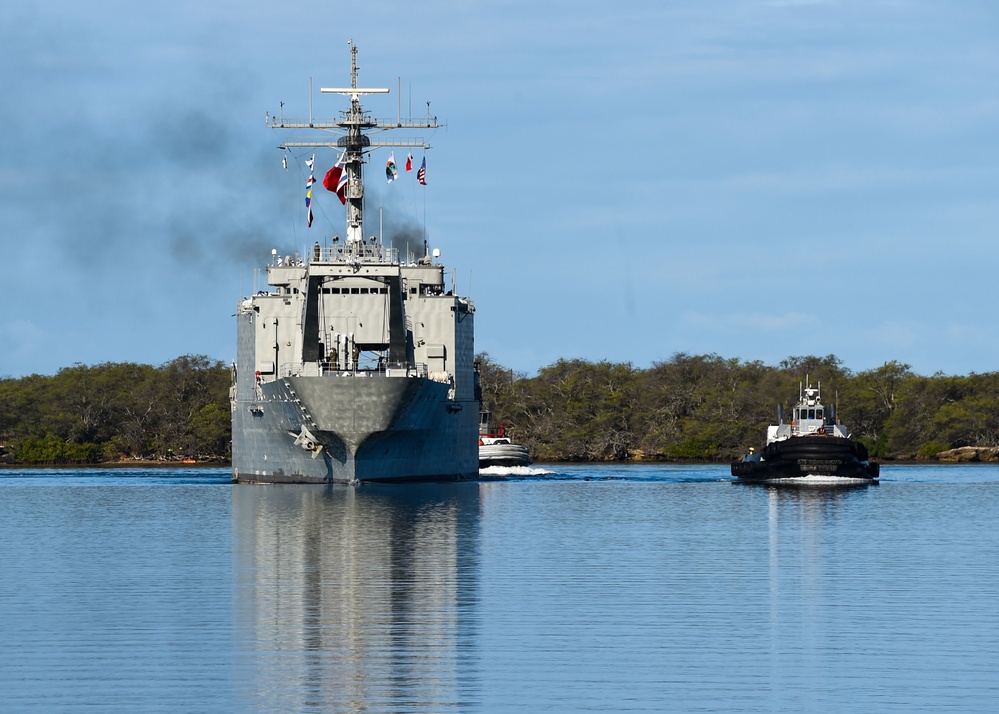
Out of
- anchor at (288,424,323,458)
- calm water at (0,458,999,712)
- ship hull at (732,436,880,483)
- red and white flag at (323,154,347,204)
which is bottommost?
calm water at (0,458,999,712)

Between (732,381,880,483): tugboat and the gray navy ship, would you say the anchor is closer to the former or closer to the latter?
the gray navy ship

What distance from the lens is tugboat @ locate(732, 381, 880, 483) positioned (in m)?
69.8

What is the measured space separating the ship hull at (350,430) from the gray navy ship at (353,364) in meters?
0.05

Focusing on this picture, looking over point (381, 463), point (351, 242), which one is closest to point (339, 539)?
point (381, 463)

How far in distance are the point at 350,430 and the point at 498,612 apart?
37417 mm

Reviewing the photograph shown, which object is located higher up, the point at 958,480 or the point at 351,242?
the point at 351,242

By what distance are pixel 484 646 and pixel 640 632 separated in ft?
8.81

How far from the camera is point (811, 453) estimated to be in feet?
229

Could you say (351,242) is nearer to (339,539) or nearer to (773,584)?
(339,539)

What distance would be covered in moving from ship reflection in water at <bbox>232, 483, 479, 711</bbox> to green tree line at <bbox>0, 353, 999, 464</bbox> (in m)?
77.9

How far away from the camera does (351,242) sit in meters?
75.2

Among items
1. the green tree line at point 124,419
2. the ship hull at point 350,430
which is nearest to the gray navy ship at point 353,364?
the ship hull at point 350,430

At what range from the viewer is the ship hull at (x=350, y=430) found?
61000 mm

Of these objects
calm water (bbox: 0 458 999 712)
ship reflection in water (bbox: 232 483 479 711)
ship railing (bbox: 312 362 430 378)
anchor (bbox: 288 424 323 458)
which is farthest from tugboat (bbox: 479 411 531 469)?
ship reflection in water (bbox: 232 483 479 711)
